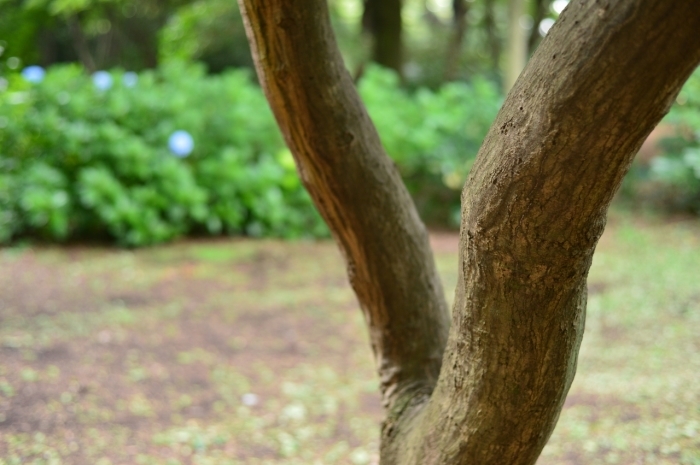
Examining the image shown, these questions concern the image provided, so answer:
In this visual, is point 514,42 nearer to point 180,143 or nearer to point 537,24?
point 180,143

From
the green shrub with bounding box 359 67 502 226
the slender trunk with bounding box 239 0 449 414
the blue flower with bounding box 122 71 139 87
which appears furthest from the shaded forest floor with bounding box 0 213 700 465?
the blue flower with bounding box 122 71 139 87

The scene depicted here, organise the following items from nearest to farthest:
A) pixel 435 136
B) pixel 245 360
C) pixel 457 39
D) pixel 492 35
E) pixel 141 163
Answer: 1. pixel 245 360
2. pixel 141 163
3. pixel 435 136
4. pixel 457 39
5. pixel 492 35

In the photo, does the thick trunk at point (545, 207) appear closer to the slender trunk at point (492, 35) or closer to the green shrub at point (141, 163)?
the green shrub at point (141, 163)

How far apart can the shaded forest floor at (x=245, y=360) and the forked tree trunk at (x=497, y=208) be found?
1.14 m

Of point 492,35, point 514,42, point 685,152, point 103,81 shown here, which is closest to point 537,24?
point 492,35

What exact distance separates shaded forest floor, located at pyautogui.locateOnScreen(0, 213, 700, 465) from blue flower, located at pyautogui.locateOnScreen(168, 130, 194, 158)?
1.03 m

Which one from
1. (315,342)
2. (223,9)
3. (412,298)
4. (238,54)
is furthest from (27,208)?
(238,54)

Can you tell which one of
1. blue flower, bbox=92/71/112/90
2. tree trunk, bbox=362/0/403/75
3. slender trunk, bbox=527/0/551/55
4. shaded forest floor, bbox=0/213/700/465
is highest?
slender trunk, bbox=527/0/551/55

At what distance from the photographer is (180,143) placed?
6688 mm

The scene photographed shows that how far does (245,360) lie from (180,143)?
318 centimetres

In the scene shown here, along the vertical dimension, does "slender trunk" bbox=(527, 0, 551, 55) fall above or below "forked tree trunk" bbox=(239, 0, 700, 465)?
above

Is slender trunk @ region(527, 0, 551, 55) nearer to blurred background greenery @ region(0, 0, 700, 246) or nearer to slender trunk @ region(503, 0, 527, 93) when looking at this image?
blurred background greenery @ region(0, 0, 700, 246)

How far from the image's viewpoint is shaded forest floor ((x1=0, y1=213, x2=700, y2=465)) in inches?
115

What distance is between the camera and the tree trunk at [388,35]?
12.5 m
